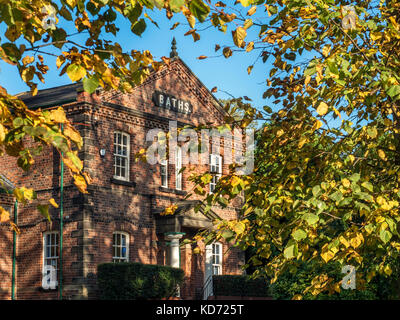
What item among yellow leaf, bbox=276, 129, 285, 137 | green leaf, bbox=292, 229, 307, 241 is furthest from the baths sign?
green leaf, bbox=292, 229, 307, 241

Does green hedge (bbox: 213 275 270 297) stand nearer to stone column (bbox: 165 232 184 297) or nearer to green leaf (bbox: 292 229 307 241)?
stone column (bbox: 165 232 184 297)

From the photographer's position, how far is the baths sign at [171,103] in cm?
2750

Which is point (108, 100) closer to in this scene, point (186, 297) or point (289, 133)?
point (186, 297)

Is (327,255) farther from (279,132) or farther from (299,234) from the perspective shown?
(279,132)

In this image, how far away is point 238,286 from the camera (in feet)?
91.8

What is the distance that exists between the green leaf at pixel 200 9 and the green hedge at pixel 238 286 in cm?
2359

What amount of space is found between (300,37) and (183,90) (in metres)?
21.4

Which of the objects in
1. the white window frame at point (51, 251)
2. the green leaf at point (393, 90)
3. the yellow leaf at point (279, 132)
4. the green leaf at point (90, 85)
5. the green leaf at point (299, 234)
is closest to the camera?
the green leaf at point (90, 85)

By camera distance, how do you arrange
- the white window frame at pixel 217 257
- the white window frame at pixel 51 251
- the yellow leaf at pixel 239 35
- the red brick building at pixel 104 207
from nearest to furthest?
the yellow leaf at pixel 239 35
the red brick building at pixel 104 207
the white window frame at pixel 51 251
the white window frame at pixel 217 257

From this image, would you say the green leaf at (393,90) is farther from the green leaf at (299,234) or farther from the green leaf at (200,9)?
the green leaf at (200,9)

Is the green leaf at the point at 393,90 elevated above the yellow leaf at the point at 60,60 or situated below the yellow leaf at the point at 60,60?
below

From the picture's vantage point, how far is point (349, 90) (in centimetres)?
754

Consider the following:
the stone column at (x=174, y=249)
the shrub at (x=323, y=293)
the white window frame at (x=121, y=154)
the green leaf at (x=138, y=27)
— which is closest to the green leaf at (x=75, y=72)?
the green leaf at (x=138, y=27)
